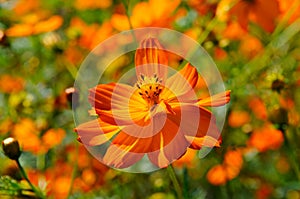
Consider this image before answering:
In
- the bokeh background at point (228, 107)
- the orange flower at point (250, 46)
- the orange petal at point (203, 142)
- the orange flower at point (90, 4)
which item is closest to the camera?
the orange petal at point (203, 142)

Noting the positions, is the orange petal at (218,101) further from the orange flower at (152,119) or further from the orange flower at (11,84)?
the orange flower at (11,84)

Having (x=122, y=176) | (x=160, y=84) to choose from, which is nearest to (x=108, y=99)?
(x=160, y=84)

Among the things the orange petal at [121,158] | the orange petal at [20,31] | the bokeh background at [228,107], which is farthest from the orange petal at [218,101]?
the orange petal at [20,31]

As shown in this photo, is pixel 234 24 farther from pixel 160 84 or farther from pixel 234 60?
pixel 160 84

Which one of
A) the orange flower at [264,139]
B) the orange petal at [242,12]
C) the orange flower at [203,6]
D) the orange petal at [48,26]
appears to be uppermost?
the orange petal at [48,26]

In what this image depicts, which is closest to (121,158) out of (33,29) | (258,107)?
(258,107)

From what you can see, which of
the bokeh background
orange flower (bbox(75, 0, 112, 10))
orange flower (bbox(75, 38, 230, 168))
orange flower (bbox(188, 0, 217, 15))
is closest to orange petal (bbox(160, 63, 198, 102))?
orange flower (bbox(75, 38, 230, 168))
